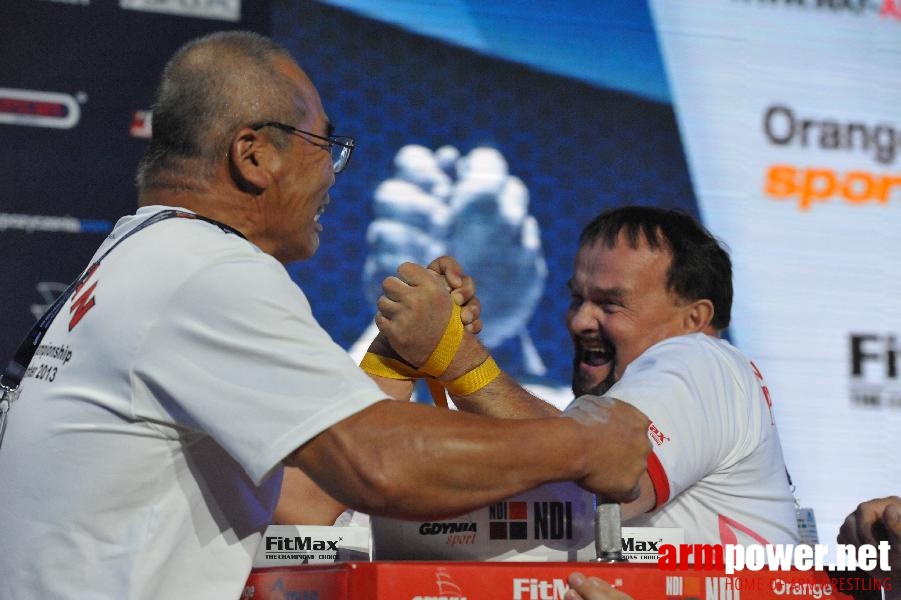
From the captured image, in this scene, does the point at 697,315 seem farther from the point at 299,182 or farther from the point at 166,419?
the point at 166,419

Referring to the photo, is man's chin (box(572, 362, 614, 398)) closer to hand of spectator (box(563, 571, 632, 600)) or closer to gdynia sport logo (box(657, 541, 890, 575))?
gdynia sport logo (box(657, 541, 890, 575))

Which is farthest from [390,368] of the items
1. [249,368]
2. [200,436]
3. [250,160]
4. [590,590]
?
[590,590]

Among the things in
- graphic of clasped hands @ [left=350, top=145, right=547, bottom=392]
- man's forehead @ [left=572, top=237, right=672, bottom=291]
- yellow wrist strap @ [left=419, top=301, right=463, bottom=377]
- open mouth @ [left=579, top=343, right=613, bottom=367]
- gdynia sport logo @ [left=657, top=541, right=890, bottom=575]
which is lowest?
gdynia sport logo @ [left=657, top=541, right=890, bottom=575]

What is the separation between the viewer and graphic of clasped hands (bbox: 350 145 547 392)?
362 cm

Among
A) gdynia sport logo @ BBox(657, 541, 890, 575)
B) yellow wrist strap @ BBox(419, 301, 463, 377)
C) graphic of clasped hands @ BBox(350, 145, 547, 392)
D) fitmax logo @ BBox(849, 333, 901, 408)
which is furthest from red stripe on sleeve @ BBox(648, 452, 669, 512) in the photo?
fitmax logo @ BBox(849, 333, 901, 408)

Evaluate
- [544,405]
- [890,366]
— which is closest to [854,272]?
[890,366]

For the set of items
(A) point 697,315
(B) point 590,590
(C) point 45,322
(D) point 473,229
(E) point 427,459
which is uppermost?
(D) point 473,229

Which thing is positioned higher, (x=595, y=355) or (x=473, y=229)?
(x=473, y=229)

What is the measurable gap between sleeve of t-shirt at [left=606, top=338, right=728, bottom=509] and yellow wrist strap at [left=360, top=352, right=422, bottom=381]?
13.6 inches

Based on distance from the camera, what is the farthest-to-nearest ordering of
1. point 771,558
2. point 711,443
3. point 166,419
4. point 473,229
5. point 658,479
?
point 473,229 < point 711,443 < point 658,479 < point 771,558 < point 166,419

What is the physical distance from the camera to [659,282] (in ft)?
8.30

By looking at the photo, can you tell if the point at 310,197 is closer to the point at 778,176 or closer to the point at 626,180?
the point at 626,180

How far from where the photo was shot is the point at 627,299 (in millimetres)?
2533

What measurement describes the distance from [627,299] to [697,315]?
0.55 feet
